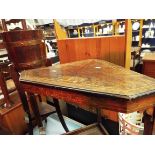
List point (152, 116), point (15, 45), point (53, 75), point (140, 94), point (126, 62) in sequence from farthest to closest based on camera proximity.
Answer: point (126, 62) < point (15, 45) < point (53, 75) < point (152, 116) < point (140, 94)

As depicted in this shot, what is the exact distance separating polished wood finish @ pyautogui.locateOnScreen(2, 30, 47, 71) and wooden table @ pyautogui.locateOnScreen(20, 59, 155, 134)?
0.89 feet

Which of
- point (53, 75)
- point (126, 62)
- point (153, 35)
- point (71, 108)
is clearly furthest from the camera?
point (153, 35)

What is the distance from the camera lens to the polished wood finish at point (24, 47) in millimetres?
1270

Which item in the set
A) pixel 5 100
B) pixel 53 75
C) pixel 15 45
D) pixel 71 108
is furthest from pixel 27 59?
pixel 71 108

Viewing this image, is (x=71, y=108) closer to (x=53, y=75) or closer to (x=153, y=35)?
(x=53, y=75)

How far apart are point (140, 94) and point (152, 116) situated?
0.25 metres

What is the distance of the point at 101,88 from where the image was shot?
796mm

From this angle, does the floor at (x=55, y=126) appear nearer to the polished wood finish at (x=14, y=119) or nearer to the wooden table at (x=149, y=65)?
the polished wood finish at (x=14, y=119)

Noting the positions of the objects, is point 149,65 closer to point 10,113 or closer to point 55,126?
point 55,126

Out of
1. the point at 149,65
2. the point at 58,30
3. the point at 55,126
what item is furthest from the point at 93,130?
the point at 149,65

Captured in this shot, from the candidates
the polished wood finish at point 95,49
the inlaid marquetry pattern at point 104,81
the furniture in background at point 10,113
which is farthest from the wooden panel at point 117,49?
the furniture in background at point 10,113

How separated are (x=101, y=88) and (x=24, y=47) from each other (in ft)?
2.70

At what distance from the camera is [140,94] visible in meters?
0.70

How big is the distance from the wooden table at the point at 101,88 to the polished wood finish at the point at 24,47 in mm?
270
